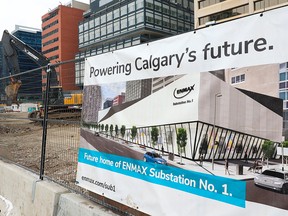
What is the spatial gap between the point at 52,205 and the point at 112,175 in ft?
3.64

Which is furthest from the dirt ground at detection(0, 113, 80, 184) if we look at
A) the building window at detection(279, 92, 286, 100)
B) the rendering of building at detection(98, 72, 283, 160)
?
the building window at detection(279, 92, 286, 100)

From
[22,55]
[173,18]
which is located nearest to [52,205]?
[22,55]

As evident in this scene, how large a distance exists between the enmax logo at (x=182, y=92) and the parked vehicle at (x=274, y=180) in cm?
85

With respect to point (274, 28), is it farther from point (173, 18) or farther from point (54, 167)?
point (173, 18)

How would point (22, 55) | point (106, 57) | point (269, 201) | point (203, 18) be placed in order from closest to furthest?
1. point (269, 201)
2. point (106, 57)
3. point (22, 55)
4. point (203, 18)

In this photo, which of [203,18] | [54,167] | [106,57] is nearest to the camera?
[106,57]

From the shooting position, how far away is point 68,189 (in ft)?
13.6

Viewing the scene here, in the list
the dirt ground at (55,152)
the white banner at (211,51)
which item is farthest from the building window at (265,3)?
the white banner at (211,51)

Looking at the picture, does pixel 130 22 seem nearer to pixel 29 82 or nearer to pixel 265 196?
pixel 29 82

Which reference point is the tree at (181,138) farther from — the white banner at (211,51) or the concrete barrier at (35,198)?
the concrete barrier at (35,198)

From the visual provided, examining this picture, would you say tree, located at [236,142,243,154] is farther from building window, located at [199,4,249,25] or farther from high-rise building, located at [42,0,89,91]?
high-rise building, located at [42,0,89,91]

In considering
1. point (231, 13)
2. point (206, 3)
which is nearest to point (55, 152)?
point (231, 13)

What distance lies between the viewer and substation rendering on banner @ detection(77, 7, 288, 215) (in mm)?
2254

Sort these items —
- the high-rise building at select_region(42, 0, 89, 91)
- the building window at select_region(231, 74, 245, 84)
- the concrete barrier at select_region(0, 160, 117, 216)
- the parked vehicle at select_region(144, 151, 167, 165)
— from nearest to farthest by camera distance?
1. the building window at select_region(231, 74, 245, 84)
2. the parked vehicle at select_region(144, 151, 167, 165)
3. the concrete barrier at select_region(0, 160, 117, 216)
4. the high-rise building at select_region(42, 0, 89, 91)
